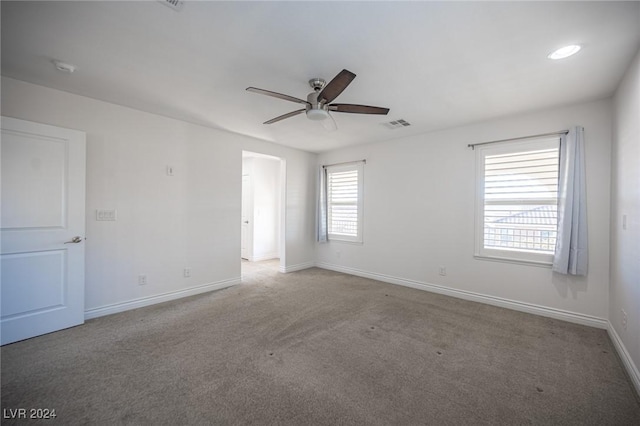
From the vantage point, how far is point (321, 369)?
2.20 m

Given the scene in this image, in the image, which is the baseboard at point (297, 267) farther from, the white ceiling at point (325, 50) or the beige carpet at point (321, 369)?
the white ceiling at point (325, 50)

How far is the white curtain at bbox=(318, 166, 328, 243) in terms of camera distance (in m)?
5.68

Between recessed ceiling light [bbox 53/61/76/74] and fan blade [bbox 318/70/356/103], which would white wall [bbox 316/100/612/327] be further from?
recessed ceiling light [bbox 53/61/76/74]

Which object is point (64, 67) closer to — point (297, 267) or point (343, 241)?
point (297, 267)

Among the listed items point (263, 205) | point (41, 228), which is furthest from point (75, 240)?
point (263, 205)

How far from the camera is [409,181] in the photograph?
4.55m

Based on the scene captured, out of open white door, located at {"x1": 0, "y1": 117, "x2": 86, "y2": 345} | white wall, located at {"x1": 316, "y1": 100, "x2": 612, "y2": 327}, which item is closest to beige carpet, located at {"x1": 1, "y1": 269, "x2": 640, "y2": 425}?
open white door, located at {"x1": 0, "y1": 117, "x2": 86, "y2": 345}

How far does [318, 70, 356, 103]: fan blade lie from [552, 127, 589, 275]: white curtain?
2837 mm

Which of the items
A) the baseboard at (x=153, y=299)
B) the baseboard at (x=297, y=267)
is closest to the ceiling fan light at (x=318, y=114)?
the baseboard at (x=153, y=299)

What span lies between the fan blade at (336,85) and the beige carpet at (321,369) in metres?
2.29

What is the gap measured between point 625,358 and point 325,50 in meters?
3.57

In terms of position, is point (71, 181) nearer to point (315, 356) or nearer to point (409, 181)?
point (315, 356)

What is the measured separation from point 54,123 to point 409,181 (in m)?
4.67

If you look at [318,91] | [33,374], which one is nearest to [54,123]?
[33,374]
